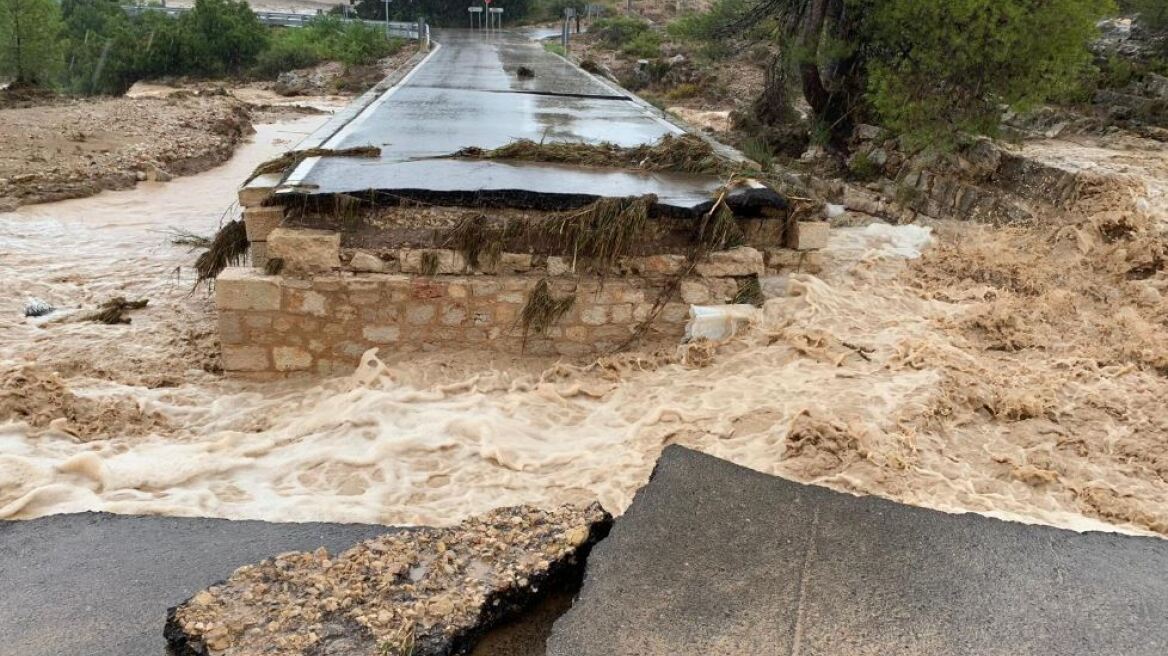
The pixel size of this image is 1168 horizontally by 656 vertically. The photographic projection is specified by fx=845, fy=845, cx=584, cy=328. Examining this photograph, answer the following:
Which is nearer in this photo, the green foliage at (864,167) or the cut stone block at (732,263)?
the cut stone block at (732,263)

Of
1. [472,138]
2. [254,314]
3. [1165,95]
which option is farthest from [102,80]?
[1165,95]

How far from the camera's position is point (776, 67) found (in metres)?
16.1

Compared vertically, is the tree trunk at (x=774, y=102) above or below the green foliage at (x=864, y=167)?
above

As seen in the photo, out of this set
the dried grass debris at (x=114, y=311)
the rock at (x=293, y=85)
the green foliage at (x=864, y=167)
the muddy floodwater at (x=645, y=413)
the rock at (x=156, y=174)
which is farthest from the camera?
the rock at (x=293, y=85)

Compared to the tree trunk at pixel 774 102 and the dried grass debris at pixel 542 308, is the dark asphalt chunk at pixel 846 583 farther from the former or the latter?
the tree trunk at pixel 774 102

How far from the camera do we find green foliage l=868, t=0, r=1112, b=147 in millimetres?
10617

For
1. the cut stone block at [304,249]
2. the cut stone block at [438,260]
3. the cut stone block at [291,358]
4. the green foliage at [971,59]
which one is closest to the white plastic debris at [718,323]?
the cut stone block at [438,260]

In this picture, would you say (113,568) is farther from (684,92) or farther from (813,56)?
(684,92)

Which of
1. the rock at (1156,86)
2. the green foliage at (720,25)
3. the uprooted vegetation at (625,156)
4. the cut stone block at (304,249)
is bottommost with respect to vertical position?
the cut stone block at (304,249)

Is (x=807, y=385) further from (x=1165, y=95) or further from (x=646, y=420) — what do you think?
(x=1165, y=95)

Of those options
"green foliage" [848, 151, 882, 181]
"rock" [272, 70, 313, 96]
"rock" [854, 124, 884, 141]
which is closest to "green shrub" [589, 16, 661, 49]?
"rock" [272, 70, 313, 96]

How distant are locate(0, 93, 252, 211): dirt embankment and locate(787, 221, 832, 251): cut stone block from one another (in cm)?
1063

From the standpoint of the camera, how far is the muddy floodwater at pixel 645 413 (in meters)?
4.34

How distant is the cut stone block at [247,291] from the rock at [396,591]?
312cm
